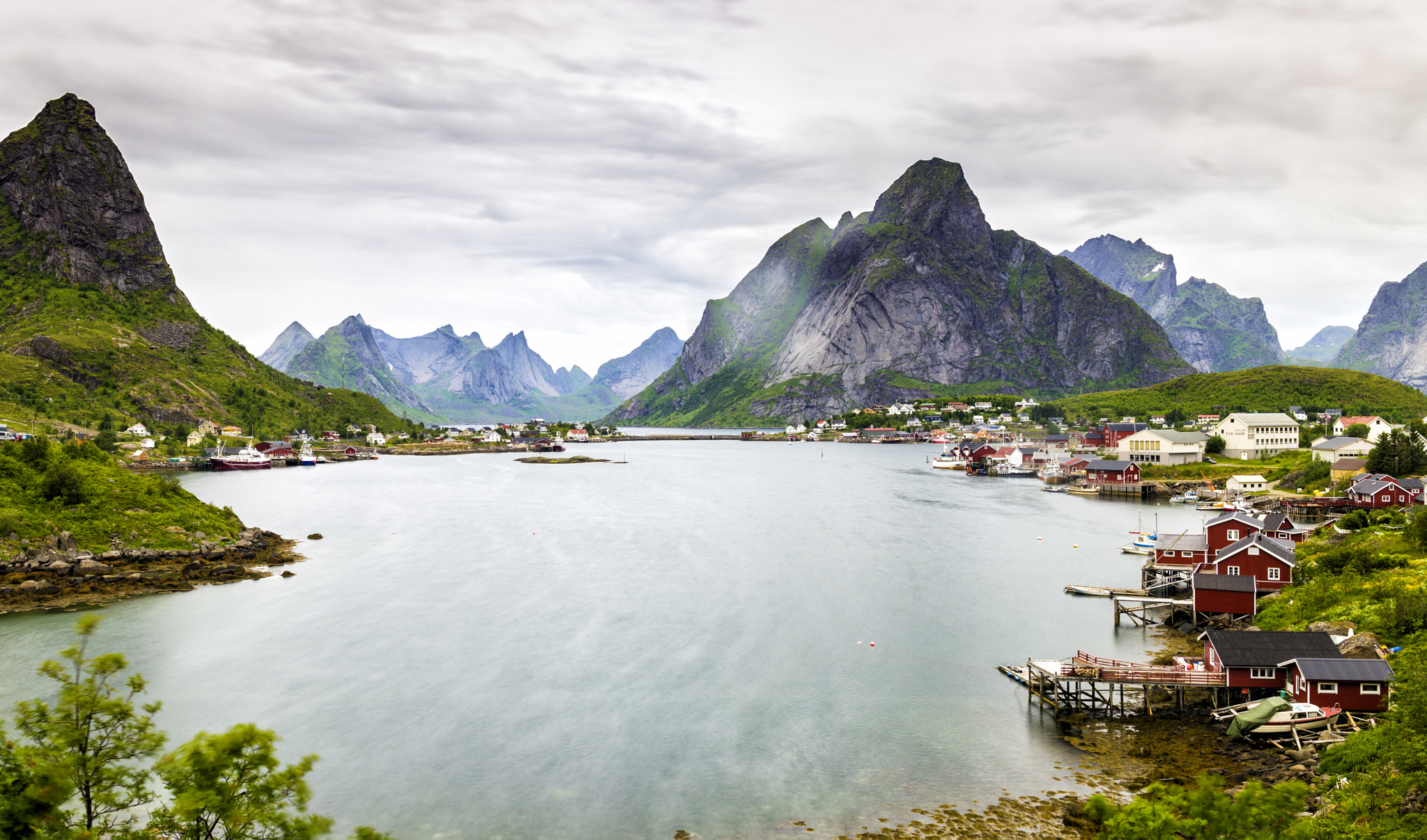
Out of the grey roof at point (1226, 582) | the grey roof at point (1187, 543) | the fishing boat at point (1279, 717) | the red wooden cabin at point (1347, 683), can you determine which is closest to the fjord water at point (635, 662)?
the grey roof at point (1187, 543)

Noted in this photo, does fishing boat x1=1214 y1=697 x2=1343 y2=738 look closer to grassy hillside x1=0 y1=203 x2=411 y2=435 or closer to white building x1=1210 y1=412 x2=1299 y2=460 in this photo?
white building x1=1210 y1=412 x2=1299 y2=460

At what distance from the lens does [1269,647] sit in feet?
89.4

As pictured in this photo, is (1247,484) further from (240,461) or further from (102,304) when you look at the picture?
(102,304)

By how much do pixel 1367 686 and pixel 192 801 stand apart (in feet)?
104

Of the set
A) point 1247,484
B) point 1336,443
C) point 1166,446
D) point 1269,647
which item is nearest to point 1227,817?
point 1269,647

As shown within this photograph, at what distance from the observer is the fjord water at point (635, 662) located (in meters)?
23.4

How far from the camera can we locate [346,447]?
6609 inches

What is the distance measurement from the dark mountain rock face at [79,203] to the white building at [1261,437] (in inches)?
8745

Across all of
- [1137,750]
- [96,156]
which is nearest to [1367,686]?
[1137,750]

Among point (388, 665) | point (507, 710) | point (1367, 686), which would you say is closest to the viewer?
point (1367, 686)

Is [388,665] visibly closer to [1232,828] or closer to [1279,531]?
[1232,828]

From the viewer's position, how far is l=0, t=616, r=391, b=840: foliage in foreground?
9.95 metres

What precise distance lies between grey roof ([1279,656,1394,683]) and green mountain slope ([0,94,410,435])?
164454 mm

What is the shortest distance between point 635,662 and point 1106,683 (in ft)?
67.2
